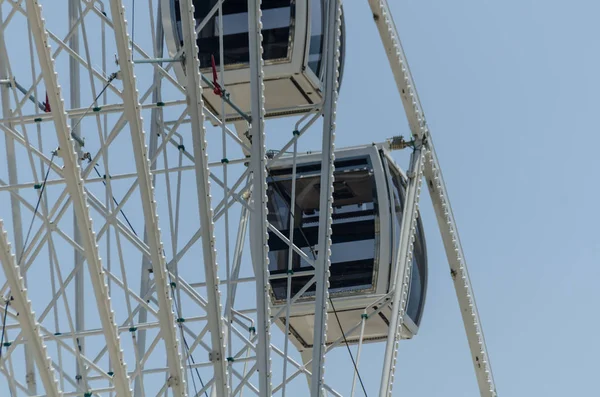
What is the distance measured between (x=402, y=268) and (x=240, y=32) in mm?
4348

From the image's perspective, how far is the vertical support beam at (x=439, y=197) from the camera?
24.9m

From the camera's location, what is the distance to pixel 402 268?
24.8 metres

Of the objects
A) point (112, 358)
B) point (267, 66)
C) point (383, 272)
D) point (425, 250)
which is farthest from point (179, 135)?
point (425, 250)

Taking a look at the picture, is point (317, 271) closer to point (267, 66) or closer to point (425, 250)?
point (267, 66)

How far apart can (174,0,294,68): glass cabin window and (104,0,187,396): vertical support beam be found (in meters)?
5.98

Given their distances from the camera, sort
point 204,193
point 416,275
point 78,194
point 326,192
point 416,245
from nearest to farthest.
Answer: point 78,194, point 204,193, point 326,192, point 416,245, point 416,275

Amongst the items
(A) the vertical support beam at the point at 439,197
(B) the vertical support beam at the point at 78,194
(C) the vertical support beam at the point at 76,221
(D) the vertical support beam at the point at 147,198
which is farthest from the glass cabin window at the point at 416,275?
(B) the vertical support beam at the point at 78,194

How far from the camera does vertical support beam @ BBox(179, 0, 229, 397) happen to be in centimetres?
1867

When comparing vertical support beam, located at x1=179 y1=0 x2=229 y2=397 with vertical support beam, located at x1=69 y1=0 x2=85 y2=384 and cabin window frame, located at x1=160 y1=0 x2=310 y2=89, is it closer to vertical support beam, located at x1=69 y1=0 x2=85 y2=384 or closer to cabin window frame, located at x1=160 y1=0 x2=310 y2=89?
vertical support beam, located at x1=69 y1=0 x2=85 y2=384

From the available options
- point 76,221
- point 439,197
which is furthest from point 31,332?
point 439,197

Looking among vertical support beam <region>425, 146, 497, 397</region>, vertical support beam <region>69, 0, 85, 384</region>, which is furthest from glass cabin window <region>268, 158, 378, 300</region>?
vertical support beam <region>69, 0, 85, 384</region>

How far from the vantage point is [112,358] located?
1880 cm

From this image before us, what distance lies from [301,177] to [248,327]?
161 inches

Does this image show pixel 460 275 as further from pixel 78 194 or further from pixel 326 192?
pixel 78 194
